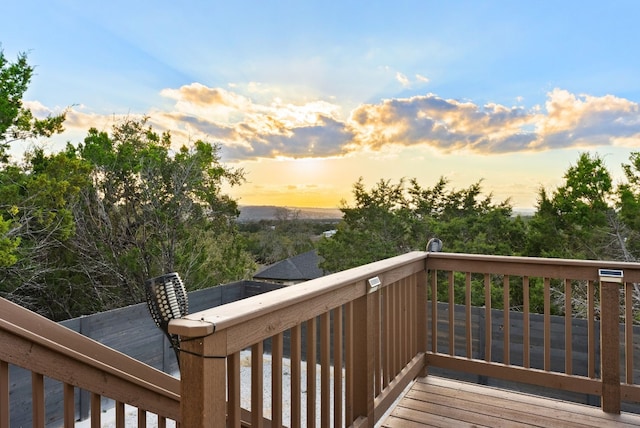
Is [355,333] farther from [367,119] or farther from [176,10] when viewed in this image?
[367,119]

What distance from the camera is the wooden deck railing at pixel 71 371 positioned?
114 cm

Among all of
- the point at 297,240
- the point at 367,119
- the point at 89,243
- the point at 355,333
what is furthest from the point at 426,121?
the point at 355,333

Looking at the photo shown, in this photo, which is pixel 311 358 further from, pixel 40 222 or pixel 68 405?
pixel 40 222

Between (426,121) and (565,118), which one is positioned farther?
(426,121)

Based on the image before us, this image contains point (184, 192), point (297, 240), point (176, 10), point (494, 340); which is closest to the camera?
point (494, 340)

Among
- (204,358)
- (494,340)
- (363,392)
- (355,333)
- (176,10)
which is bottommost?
(494,340)

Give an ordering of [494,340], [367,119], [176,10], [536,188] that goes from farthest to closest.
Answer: [367,119] → [536,188] → [176,10] → [494,340]

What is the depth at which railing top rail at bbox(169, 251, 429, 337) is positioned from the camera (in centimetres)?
103

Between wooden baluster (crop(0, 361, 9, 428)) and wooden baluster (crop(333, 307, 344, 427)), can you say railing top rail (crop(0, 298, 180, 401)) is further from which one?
wooden baluster (crop(333, 307, 344, 427))

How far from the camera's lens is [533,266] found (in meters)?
2.65

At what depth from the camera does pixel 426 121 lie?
11.5 m

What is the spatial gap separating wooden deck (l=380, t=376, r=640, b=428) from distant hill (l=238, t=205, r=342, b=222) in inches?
319

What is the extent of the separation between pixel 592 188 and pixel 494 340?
633 cm

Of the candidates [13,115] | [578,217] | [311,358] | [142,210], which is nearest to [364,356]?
[311,358]
